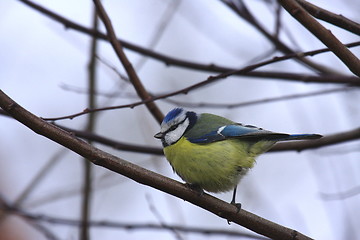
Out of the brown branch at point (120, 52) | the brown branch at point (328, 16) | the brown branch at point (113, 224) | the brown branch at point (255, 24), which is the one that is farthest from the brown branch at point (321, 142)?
the brown branch at point (328, 16)

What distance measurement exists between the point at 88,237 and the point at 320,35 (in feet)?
4.30

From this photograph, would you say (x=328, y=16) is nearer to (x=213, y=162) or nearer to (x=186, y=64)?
(x=213, y=162)

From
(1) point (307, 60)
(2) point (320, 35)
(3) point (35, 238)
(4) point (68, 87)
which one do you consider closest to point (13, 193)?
(3) point (35, 238)

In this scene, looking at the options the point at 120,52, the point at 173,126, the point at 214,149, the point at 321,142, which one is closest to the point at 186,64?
the point at 173,126

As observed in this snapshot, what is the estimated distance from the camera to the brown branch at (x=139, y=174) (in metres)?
1.50

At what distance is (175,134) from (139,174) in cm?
93

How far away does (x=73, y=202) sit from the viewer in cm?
565

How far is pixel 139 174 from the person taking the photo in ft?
5.43

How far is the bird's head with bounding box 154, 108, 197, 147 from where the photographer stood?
2.56m

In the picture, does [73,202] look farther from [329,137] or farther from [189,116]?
[329,137]

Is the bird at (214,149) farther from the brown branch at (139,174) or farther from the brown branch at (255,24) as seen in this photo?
the brown branch at (255,24)

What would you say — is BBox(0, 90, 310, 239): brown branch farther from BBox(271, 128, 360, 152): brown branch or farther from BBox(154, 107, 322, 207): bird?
BBox(271, 128, 360, 152): brown branch

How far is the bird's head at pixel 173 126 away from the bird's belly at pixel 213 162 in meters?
0.11

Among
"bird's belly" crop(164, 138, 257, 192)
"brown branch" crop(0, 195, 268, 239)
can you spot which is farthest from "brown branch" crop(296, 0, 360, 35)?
"brown branch" crop(0, 195, 268, 239)
